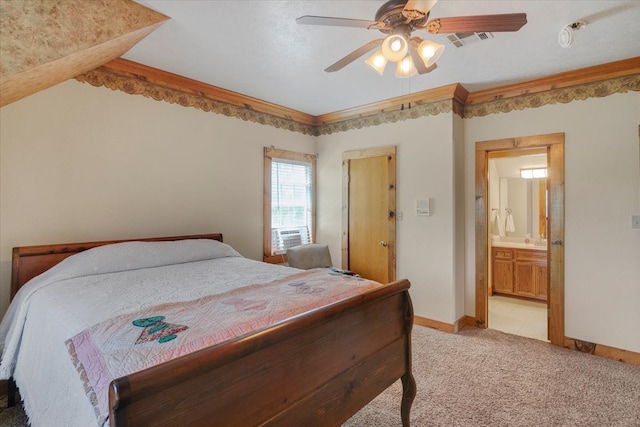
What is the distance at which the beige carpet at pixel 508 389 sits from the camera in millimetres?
2080

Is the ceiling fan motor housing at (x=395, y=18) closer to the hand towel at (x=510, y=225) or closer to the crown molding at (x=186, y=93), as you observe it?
the crown molding at (x=186, y=93)

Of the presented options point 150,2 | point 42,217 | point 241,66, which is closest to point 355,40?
point 241,66

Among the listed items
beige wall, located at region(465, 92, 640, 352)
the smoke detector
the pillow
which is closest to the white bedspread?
the pillow

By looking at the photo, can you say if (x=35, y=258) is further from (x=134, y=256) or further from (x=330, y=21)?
(x=330, y=21)

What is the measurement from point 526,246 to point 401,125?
2747mm

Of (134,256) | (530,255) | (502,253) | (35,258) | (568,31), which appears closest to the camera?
(568,31)

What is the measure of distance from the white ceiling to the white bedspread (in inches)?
65.9

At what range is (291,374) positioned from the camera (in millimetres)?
1312

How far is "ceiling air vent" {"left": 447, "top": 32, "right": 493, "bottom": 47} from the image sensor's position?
243 cm

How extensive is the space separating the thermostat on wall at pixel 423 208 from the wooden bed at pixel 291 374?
6.15ft

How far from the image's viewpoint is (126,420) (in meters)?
0.85

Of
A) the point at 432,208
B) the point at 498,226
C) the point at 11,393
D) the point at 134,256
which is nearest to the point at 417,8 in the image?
the point at 432,208

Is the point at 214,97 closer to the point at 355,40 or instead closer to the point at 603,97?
the point at 355,40

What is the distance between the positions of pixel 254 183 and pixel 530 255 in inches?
160
